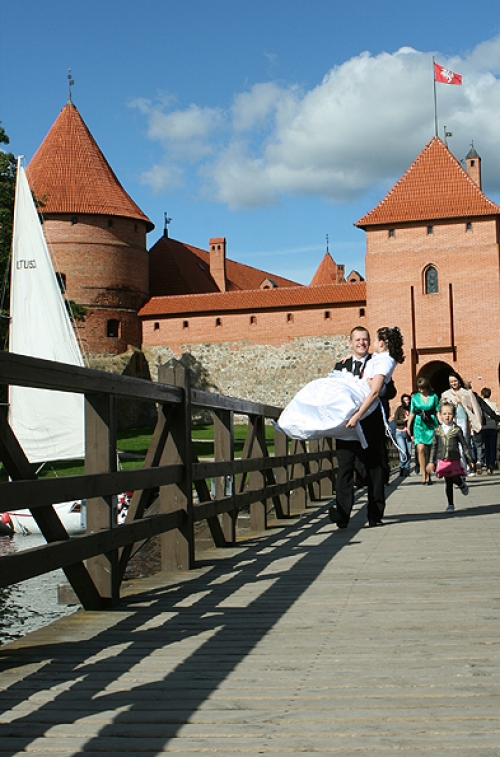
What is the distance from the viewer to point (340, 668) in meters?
3.09

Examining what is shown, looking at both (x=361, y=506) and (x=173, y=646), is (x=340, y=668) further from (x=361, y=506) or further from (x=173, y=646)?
(x=361, y=506)

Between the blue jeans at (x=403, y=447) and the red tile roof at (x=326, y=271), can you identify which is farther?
the red tile roof at (x=326, y=271)

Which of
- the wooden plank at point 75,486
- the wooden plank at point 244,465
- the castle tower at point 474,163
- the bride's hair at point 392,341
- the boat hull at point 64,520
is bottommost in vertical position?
the boat hull at point 64,520

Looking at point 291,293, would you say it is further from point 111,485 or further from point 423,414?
point 111,485

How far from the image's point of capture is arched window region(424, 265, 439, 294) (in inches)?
1587

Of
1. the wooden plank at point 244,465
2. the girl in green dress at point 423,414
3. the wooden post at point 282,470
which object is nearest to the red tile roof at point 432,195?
the girl in green dress at point 423,414

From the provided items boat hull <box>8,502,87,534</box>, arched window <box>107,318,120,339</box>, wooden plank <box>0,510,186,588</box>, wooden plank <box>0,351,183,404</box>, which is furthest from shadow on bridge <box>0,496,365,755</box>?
arched window <box>107,318,120,339</box>

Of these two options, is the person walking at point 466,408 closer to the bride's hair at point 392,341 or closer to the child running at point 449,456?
the child running at point 449,456

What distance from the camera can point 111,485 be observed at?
4246mm

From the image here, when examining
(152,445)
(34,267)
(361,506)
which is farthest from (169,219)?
(152,445)

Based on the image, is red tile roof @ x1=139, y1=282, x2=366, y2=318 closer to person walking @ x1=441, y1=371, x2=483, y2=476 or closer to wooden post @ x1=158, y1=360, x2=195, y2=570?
person walking @ x1=441, y1=371, x2=483, y2=476

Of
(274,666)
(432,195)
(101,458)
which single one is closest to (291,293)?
(432,195)

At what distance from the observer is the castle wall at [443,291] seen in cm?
3938

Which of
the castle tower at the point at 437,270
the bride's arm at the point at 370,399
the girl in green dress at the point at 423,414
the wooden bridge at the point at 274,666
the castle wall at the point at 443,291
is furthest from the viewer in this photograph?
the castle tower at the point at 437,270
